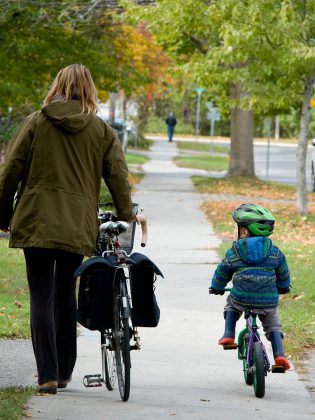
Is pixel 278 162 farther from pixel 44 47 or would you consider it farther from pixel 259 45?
pixel 259 45

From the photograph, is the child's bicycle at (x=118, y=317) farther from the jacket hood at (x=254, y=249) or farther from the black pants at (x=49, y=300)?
the jacket hood at (x=254, y=249)

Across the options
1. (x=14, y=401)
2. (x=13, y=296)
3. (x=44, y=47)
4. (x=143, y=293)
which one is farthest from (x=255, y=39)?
(x=14, y=401)

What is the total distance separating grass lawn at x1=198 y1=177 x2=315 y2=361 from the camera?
9320 mm

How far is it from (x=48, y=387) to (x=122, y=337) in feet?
1.83

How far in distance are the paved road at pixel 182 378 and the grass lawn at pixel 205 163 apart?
24.9 metres

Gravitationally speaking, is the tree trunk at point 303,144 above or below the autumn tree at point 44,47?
below

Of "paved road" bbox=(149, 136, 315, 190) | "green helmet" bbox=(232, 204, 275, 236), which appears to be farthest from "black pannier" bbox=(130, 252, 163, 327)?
"paved road" bbox=(149, 136, 315, 190)

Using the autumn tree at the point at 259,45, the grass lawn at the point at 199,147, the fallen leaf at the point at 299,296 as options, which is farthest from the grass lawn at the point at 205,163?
the fallen leaf at the point at 299,296

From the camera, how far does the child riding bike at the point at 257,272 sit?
22.4 ft

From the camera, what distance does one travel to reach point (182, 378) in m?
7.36

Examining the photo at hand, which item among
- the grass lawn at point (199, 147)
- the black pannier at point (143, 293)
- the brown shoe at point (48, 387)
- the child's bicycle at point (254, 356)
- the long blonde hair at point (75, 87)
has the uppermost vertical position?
the long blonde hair at point (75, 87)

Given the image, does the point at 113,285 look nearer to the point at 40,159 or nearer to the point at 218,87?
the point at 40,159

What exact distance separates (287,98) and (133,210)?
13.7 meters

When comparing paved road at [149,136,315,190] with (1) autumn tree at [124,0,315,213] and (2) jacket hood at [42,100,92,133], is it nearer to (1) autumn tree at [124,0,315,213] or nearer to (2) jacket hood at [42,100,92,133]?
(1) autumn tree at [124,0,315,213]
